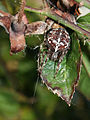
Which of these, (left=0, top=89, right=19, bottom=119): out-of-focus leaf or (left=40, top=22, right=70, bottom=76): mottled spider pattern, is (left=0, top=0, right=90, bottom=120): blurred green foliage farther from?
(left=40, top=22, right=70, bottom=76): mottled spider pattern

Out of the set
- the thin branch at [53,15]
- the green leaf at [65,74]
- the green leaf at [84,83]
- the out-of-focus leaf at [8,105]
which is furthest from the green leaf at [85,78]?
the out-of-focus leaf at [8,105]

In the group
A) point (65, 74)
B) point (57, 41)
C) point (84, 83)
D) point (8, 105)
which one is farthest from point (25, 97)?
point (57, 41)

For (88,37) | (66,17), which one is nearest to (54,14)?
(66,17)

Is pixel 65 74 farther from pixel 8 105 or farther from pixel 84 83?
pixel 8 105

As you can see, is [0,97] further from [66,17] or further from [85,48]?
[66,17]

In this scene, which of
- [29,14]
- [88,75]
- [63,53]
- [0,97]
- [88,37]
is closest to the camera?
[88,37]

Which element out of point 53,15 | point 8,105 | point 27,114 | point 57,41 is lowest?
point 27,114

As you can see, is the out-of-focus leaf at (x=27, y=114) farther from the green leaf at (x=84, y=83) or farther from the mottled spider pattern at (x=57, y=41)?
the mottled spider pattern at (x=57, y=41)
